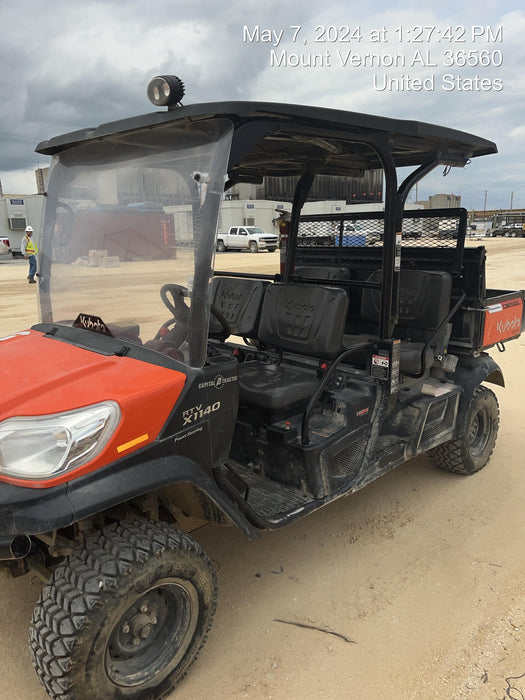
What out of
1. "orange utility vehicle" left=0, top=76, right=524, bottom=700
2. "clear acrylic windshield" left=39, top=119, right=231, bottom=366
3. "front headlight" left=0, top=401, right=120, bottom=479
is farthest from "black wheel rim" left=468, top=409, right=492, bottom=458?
"front headlight" left=0, top=401, right=120, bottom=479

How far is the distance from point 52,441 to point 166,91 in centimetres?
142

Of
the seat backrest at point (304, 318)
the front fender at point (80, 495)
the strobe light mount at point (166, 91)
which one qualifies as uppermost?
the strobe light mount at point (166, 91)

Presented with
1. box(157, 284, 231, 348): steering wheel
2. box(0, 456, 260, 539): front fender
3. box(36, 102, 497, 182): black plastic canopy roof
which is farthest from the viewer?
box(157, 284, 231, 348): steering wheel

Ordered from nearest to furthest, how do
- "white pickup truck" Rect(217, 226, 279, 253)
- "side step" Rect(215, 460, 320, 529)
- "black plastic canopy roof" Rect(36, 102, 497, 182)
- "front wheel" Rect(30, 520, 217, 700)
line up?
"front wheel" Rect(30, 520, 217, 700), "black plastic canopy roof" Rect(36, 102, 497, 182), "side step" Rect(215, 460, 320, 529), "white pickup truck" Rect(217, 226, 279, 253)

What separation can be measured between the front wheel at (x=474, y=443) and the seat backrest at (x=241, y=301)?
5.42 ft

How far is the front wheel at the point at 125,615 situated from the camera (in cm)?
190

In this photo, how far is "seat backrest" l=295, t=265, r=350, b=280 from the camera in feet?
15.0

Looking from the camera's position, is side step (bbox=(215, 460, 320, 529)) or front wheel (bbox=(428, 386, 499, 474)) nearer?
side step (bbox=(215, 460, 320, 529))

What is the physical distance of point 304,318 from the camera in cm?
341

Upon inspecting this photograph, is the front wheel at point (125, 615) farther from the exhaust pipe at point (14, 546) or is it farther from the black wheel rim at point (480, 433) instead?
the black wheel rim at point (480, 433)

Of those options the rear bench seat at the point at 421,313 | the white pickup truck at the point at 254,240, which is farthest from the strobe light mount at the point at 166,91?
the white pickup truck at the point at 254,240

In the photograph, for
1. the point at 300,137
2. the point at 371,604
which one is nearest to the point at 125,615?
the point at 371,604

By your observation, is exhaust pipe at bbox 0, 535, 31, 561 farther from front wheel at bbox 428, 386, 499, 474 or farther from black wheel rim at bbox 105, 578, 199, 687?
front wheel at bbox 428, 386, 499, 474

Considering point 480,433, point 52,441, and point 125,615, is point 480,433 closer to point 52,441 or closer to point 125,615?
point 125,615
